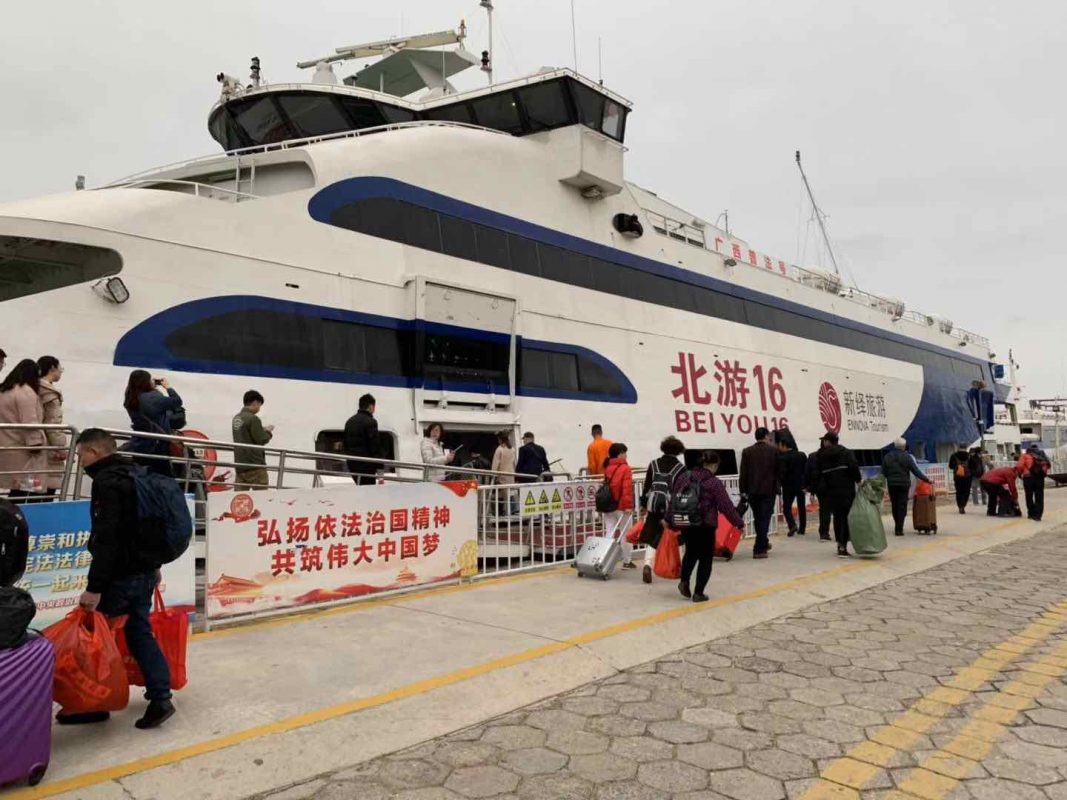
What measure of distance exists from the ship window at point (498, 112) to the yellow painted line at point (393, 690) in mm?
8965

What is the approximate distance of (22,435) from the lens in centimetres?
566

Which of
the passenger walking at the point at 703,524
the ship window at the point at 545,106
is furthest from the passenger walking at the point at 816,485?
the ship window at the point at 545,106

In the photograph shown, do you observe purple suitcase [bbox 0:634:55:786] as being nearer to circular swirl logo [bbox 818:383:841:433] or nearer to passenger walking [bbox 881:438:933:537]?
passenger walking [bbox 881:438:933:537]

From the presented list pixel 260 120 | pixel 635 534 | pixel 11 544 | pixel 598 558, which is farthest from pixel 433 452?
pixel 260 120

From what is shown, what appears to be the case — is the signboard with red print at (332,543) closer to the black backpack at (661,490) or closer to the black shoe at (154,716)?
the black backpack at (661,490)

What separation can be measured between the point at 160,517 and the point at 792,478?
31.5ft

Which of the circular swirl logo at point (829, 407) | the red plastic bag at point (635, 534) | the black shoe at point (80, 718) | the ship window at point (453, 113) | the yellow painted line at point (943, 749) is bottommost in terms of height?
the yellow painted line at point (943, 749)

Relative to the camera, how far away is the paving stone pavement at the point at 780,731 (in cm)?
298

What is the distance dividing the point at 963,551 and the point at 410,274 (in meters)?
8.77

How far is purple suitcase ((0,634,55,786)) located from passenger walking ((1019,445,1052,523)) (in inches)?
614

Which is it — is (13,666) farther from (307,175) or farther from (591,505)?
(307,175)

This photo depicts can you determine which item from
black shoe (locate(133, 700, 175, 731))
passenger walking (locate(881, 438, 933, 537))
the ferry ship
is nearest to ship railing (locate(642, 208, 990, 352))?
the ferry ship

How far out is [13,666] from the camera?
2760 millimetres

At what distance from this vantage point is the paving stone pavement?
298cm
